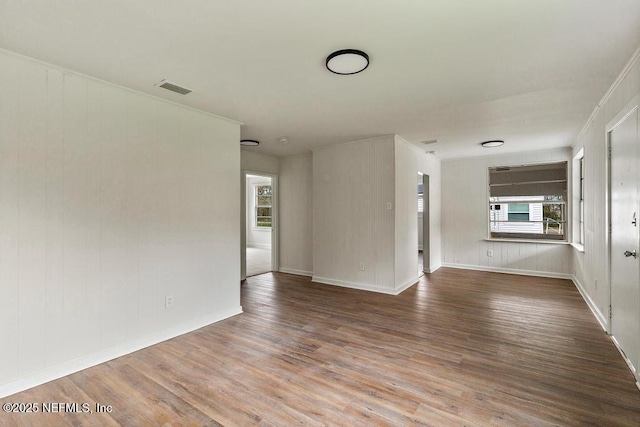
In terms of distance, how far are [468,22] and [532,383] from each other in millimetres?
2623

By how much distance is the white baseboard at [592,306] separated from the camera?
3381 mm

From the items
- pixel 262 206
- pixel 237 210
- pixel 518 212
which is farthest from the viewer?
pixel 262 206

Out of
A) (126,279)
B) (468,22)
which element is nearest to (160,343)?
(126,279)

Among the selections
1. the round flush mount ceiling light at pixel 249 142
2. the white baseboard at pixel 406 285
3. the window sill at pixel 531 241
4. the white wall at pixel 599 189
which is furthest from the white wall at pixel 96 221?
the window sill at pixel 531 241

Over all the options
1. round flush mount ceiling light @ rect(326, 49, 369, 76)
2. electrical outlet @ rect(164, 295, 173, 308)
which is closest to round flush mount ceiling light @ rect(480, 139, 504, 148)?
round flush mount ceiling light @ rect(326, 49, 369, 76)

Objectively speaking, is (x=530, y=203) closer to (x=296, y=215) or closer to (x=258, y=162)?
(x=296, y=215)

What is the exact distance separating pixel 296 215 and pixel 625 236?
500 centimetres

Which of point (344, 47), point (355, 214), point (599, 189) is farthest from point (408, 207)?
point (344, 47)

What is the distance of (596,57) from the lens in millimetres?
2381

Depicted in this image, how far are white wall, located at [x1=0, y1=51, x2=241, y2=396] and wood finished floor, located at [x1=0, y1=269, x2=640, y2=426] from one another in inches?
10.8

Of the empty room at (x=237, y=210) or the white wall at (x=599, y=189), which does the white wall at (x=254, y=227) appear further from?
the white wall at (x=599, y=189)

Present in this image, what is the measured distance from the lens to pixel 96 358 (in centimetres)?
269

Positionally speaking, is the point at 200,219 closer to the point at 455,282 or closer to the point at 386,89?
the point at 386,89

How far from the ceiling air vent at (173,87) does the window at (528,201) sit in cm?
625
